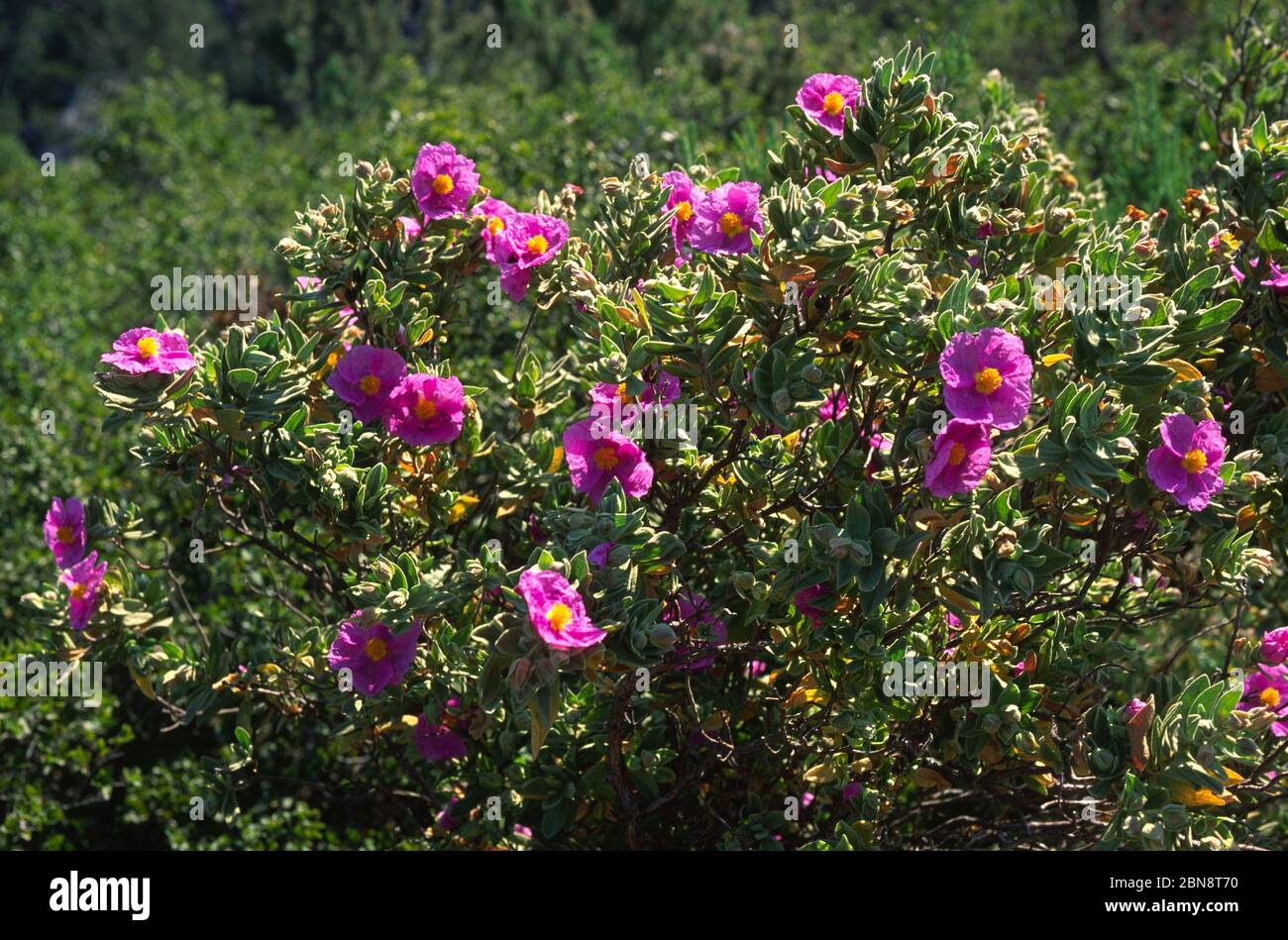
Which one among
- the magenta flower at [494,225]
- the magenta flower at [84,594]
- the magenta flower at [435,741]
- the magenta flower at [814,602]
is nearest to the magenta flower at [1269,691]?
the magenta flower at [814,602]

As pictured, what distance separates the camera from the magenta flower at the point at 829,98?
Result: 2160 mm

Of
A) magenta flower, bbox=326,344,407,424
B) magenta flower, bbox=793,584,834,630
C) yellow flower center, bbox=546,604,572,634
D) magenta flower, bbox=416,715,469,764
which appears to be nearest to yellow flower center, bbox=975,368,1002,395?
magenta flower, bbox=793,584,834,630

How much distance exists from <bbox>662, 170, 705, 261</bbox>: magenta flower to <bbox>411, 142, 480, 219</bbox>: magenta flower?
0.41m

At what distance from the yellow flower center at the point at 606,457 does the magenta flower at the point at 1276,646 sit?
1255 mm

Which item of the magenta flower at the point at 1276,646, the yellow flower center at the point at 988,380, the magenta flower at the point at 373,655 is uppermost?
the yellow flower center at the point at 988,380

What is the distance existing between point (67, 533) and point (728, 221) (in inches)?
59.8

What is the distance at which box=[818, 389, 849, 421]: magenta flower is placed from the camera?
Answer: 84.5 inches

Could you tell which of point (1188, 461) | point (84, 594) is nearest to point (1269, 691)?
point (1188, 461)

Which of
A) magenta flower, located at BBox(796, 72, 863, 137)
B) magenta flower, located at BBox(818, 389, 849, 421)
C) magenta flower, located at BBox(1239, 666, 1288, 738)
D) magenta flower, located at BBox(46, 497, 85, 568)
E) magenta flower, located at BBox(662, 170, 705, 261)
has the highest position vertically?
magenta flower, located at BBox(796, 72, 863, 137)

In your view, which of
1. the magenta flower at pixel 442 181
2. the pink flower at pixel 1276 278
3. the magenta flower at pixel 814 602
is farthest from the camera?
the magenta flower at pixel 442 181

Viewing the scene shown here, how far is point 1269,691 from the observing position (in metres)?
2.12

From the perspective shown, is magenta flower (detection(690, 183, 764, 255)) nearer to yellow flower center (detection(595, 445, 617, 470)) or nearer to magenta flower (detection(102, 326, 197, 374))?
yellow flower center (detection(595, 445, 617, 470))

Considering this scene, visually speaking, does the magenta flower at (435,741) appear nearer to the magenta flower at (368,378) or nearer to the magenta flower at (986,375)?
the magenta flower at (368,378)

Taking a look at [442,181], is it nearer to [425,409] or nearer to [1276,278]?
[425,409]
